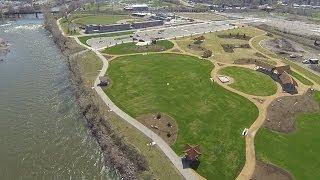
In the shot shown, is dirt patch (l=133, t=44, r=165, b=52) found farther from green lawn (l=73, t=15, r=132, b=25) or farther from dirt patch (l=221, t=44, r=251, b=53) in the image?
green lawn (l=73, t=15, r=132, b=25)

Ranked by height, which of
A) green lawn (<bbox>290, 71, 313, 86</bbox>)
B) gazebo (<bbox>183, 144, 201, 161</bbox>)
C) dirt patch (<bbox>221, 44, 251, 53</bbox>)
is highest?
gazebo (<bbox>183, 144, 201, 161</bbox>)

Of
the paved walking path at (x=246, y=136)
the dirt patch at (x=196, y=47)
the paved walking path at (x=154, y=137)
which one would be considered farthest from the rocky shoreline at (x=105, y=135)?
the dirt patch at (x=196, y=47)

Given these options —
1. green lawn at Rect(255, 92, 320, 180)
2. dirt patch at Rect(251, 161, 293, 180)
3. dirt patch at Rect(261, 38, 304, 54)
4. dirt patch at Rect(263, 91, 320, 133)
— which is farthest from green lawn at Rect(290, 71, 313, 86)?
dirt patch at Rect(251, 161, 293, 180)

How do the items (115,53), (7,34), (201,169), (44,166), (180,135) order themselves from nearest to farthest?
(201,169), (44,166), (180,135), (115,53), (7,34)

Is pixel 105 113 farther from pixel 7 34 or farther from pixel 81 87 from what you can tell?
pixel 7 34

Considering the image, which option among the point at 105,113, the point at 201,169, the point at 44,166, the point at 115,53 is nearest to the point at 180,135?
the point at 201,169

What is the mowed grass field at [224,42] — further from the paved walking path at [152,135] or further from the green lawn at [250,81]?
the paved walking path at [152,135]
